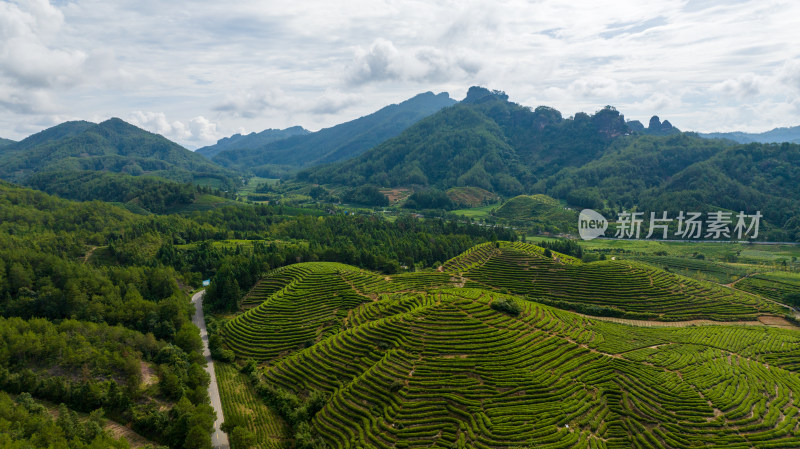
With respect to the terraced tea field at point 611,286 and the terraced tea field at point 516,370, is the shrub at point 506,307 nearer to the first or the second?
the terraced tea field at point 516,370

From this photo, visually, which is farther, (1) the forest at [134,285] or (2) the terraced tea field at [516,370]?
(1) the forest at [134,285]

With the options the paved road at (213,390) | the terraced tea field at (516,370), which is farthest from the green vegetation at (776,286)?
the paved road at (213,390)

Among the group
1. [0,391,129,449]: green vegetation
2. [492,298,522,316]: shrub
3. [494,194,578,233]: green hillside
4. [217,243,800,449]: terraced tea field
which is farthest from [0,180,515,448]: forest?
[494,194,578,233]: green hillside

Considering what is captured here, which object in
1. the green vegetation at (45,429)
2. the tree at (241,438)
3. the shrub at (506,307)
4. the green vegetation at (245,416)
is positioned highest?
the shrub at (506,307)

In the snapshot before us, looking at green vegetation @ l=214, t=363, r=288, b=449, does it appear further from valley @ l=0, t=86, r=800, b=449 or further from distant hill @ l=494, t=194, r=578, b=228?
distant hill @ l=494, t=194, r=578, b=228

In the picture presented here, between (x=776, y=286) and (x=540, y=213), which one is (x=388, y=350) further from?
(x=540, y=213)

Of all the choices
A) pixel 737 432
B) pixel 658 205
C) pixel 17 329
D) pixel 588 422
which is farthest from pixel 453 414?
pixel 658 205

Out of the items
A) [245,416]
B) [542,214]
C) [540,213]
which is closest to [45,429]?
[245,416]

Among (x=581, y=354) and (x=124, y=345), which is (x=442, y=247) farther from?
(x=124, y=345)
